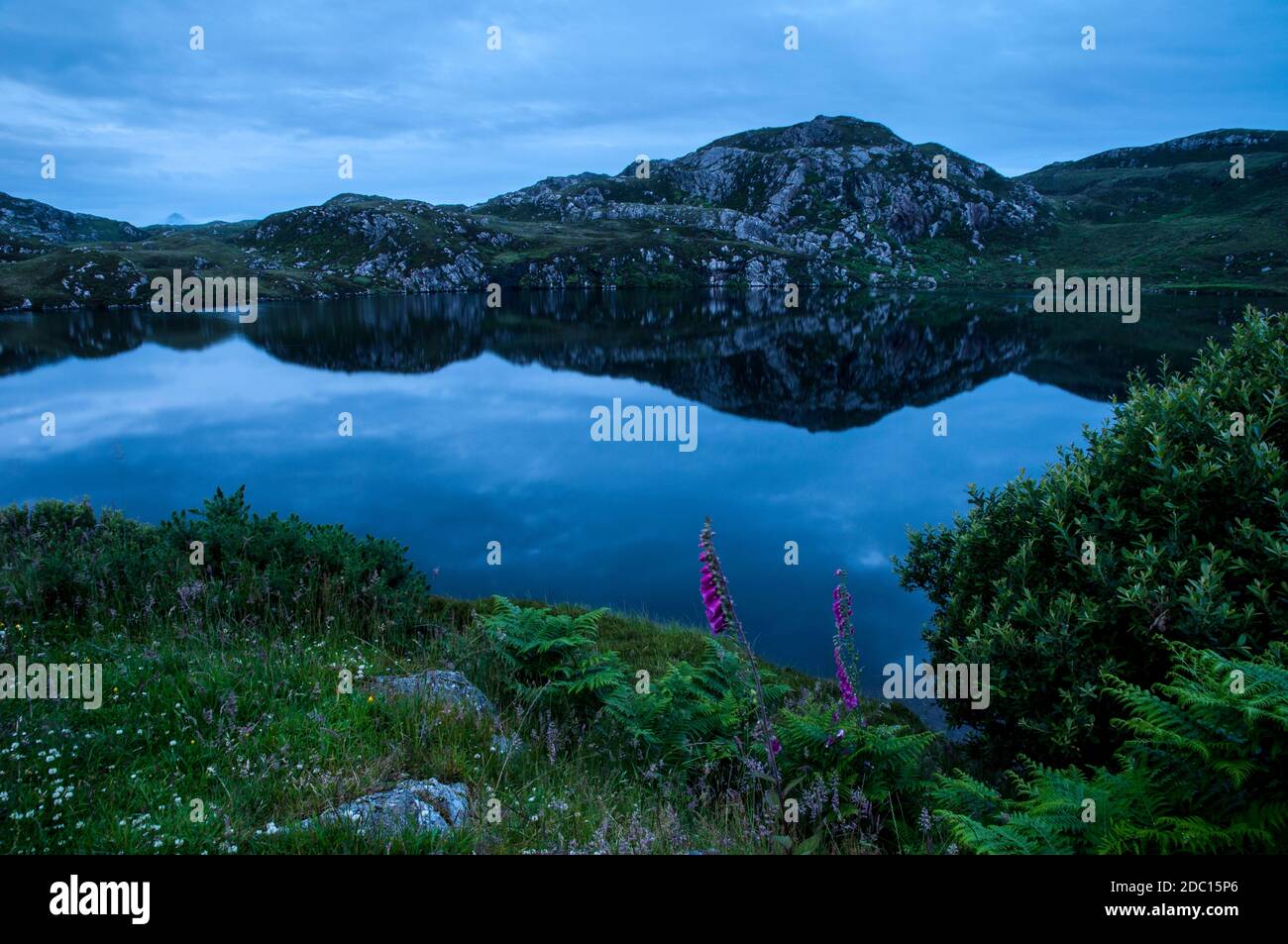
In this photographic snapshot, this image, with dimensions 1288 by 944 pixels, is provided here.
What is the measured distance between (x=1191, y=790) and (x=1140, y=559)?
14.3ft

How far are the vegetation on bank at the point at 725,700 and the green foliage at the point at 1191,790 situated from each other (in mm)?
22

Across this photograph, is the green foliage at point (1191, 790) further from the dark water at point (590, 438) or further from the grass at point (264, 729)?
the dark water at point (590, 438)

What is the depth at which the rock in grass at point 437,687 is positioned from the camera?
26.1ft

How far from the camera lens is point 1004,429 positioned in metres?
47.8

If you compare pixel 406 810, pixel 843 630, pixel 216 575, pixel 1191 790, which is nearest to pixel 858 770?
pixel 843 630

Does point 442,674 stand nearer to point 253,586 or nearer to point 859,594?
point 253,586

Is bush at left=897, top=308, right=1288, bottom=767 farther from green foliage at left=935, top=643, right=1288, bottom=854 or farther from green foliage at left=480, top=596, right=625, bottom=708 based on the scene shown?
green foliage at left=480, top=596, right=625, bottom=708

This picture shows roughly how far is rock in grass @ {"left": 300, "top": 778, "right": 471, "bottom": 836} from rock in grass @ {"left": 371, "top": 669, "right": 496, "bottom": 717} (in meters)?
1.88

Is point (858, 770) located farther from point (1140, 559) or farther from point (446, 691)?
point (446, 691)

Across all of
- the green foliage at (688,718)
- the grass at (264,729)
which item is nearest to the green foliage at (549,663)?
the grass at (264,729)

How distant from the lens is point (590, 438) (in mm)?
47719

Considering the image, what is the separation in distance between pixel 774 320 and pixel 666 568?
9317 centimetres
